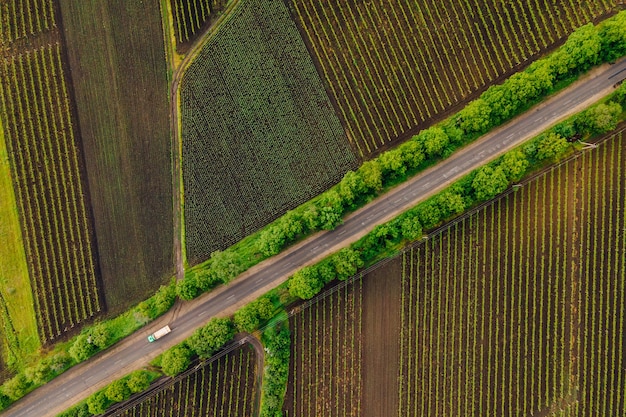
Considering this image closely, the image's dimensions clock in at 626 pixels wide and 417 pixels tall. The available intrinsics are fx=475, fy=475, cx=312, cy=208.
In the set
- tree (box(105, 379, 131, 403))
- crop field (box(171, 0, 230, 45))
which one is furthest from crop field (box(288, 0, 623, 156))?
tree (box(105, 379, 131, 403))

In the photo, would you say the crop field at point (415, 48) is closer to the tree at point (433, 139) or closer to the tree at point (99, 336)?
the tree at point (433, 139)

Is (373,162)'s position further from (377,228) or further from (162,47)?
(162,47)

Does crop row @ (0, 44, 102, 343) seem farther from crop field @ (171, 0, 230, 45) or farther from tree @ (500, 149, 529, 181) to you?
tree @ (500, 149, 529, 181)

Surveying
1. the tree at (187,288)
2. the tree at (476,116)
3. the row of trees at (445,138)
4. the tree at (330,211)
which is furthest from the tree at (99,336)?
the tree at (476,116)

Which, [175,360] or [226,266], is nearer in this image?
[175,360]

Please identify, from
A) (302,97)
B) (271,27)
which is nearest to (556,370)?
(302,97)

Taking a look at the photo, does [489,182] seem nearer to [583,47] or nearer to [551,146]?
[551,146]

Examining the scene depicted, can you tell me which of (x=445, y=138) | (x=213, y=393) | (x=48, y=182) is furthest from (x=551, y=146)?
(x=48, y=182)
